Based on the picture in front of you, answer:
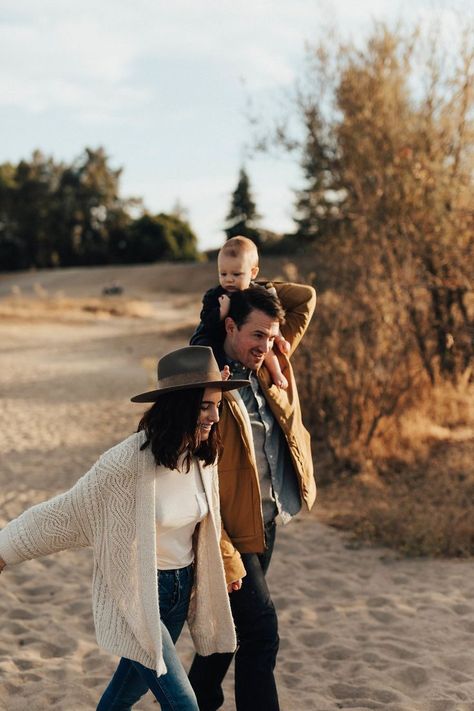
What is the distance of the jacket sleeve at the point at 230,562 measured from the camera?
298 cm

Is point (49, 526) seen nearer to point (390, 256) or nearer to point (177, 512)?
point (177, 512)

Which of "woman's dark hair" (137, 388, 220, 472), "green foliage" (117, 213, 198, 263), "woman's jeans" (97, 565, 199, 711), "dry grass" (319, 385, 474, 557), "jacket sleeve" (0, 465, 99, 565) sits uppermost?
"green foliage" (117, 213, 198, 263)

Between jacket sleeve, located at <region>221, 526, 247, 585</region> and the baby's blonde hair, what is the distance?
1.33 meters

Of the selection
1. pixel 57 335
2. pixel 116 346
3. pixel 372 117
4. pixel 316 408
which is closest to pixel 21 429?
pixel 316 408

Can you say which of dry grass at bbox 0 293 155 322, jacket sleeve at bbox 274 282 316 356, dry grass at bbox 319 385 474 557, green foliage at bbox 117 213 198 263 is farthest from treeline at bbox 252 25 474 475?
green foliage at bbox 117 213 198 263

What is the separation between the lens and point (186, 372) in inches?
106

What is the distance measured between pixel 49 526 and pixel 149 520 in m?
0.32

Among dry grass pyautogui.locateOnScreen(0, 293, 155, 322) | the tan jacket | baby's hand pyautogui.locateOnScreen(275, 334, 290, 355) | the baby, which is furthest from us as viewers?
dry grass pyautogui.locateOnScreen(0, 293, 155, 322)

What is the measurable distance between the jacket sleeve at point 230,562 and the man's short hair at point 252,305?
0.81 meters

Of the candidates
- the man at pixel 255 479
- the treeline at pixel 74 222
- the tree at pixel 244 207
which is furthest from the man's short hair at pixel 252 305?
the treeline at pixel 74 222

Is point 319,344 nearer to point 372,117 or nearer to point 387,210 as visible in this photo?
point 387,210

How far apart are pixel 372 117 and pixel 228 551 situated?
951cm

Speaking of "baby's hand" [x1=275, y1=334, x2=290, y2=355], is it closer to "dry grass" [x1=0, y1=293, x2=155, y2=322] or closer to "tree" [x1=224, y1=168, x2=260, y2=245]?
"dry grass" [x1=0, y1=293, x2=155, y2=322]

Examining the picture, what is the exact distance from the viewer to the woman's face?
2.76 m
